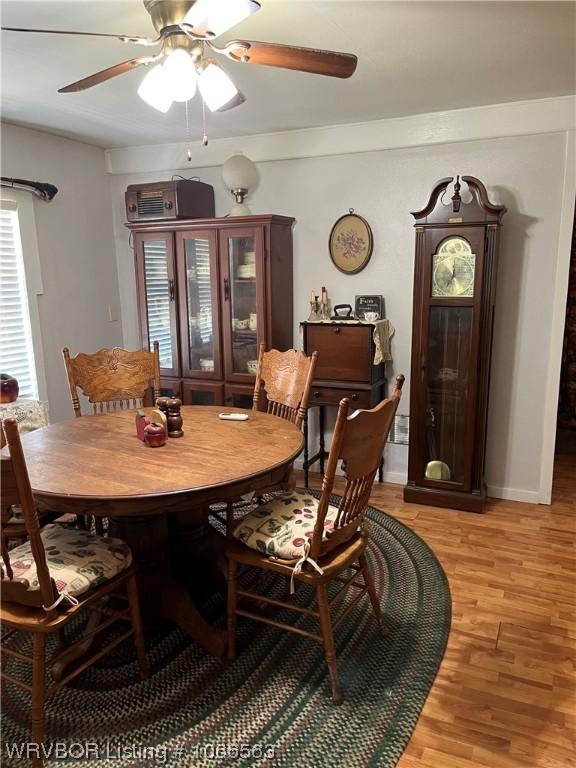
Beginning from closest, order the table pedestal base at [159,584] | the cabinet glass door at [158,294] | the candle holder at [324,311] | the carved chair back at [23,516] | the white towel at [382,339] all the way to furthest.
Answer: the carved chair back at [23,516] < the table pedestal base at [159,584] < the white towel at [382,339] < the candle holder at [324,311] < the cabinet glass door at [158,294]

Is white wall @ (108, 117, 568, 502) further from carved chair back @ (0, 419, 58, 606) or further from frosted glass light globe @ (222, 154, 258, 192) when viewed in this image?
carved chair back @ (0, 419, 58, 606)

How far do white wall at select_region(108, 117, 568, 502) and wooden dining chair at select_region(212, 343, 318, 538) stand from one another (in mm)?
1034

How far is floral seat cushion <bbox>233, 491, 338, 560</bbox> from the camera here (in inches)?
71.8

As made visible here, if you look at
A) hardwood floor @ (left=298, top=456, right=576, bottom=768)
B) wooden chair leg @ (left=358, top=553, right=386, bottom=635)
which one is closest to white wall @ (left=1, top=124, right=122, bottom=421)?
hardwood floor @ (left=298, top=456, right=576, bottom=768)

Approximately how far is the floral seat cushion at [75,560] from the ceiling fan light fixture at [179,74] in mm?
1543

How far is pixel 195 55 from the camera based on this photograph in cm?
172

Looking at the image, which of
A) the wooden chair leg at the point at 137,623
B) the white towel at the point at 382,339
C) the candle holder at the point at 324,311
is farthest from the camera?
the candle holder at the point at 324,311

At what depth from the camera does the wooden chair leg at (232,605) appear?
76.1 inches

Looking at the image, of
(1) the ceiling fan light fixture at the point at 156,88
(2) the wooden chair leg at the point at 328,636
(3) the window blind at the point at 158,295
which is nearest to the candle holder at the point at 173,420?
(2) the wooden chair leg at the point at 328,636

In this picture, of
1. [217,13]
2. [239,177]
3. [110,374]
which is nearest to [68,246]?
[239,177]

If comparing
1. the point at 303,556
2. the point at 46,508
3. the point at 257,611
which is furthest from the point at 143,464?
the point at 257,611

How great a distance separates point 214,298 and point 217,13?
2291 mm

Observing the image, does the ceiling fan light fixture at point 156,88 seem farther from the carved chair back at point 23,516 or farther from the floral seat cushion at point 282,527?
the floral seat cushion at point 282,527

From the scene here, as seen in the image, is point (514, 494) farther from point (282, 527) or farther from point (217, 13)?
point (217, 13)
